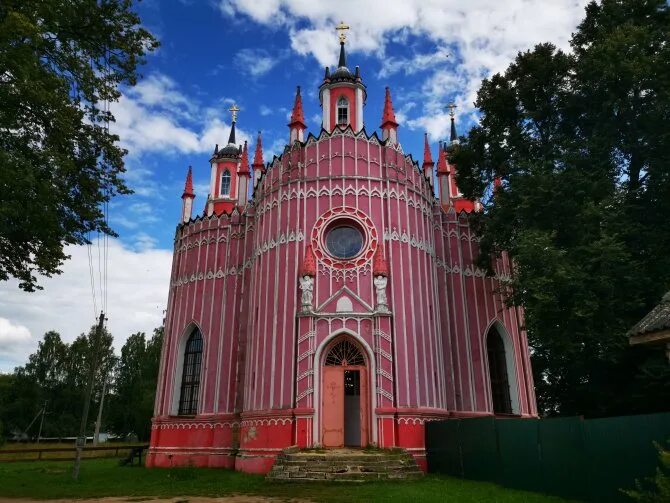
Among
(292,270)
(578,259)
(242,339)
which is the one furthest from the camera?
(242,339)

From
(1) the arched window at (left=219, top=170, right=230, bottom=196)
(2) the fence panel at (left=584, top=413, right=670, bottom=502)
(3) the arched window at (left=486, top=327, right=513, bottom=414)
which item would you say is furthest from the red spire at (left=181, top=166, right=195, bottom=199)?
(2) the fence panel at (left=584, top=413, right=670, bottom=502)

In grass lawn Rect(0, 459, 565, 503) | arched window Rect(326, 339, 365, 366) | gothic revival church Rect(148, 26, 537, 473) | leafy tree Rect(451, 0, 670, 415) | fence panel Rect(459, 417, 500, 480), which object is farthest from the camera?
arched window Rect(326, 339, 365, 366)

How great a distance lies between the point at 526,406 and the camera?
2188 cm

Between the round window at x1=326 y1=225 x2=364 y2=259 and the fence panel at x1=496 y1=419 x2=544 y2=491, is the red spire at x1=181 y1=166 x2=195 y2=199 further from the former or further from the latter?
the fence panel at x1=496 y1=419 x2=544 y2=491

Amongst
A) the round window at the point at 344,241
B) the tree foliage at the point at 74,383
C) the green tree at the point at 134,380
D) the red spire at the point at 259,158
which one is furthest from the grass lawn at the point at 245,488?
the tree foliage at the point at 74,383

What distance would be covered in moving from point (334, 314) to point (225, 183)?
1436 centimetres

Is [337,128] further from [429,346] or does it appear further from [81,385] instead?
[81,385]

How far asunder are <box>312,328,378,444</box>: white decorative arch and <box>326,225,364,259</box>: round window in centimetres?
325

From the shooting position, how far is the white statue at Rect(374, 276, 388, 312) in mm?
18875

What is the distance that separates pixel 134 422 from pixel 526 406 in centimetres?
4632

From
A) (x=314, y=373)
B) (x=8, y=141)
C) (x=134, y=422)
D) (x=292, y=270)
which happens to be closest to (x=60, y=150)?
(x=8, y=141)

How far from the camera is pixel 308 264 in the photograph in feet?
63.8

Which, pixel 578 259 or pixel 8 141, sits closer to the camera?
pixel 8 141

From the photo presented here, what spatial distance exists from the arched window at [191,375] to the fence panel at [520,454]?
14623 millimetres
